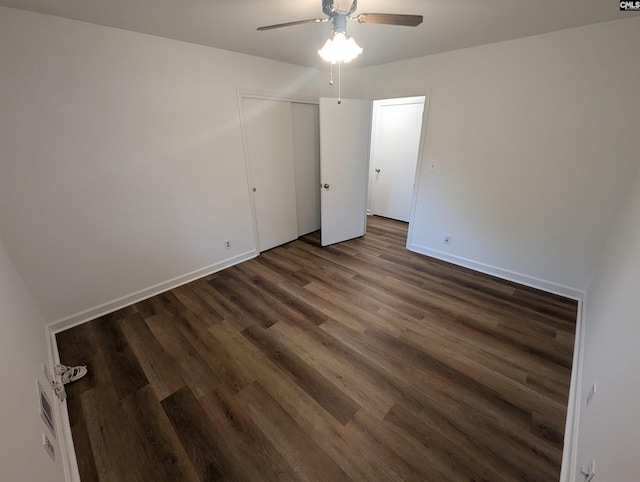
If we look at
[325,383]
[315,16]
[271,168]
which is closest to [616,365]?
[325,383]

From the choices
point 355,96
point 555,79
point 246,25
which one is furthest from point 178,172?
point 555,79

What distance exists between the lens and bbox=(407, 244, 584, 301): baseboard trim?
8.56 ft

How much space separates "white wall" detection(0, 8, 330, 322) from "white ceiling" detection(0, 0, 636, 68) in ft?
0.62

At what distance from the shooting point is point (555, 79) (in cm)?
222

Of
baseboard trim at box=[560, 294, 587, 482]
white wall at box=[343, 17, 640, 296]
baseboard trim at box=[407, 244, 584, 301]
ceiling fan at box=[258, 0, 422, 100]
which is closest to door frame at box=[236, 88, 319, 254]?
white wall at box=[343, 17, 640, 296]

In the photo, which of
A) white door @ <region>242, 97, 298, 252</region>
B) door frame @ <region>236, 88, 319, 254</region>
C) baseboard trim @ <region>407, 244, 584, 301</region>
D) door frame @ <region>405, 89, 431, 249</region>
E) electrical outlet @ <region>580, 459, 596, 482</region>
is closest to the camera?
electrical outlet @ <region>580, 459, 596, 482</region>

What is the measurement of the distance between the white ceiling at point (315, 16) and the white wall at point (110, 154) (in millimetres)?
188

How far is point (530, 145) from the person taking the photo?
2.46m

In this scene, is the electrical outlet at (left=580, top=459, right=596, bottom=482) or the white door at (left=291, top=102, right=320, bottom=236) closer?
the electrical outlet at (left=580, top=459, right=596, bottom=482)

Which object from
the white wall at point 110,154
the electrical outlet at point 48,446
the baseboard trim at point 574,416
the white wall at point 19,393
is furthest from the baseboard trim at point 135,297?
the baseboard trim at point 574,416

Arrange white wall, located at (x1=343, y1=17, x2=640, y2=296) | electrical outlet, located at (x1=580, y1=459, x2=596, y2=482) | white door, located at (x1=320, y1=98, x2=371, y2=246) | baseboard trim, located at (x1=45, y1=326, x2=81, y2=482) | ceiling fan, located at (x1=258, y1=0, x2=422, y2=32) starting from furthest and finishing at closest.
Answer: white door, located at (x1=320, y1=98, x2=371, y2=246)
white wall, located at (x1=343, y1=17, x2=640, y2=296)
ceiling fan, located at (x1=258, y1=0, x2=422, y2=32)
baseboard trim, located at (x1=45, y1=326, x2=81, y2=482)
electrical outlet, located at (x1=580, y1=459, x2=596, y2=482)

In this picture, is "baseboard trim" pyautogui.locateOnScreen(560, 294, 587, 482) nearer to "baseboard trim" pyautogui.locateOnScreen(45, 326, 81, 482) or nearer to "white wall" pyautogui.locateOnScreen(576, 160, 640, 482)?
"white wall" pyautogui.locateOnScreen(576, 160, 640, 482)

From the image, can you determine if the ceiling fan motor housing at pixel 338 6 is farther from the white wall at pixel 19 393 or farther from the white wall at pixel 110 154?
the white wall at pixel 19 393

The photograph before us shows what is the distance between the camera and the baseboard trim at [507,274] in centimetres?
A: 261
